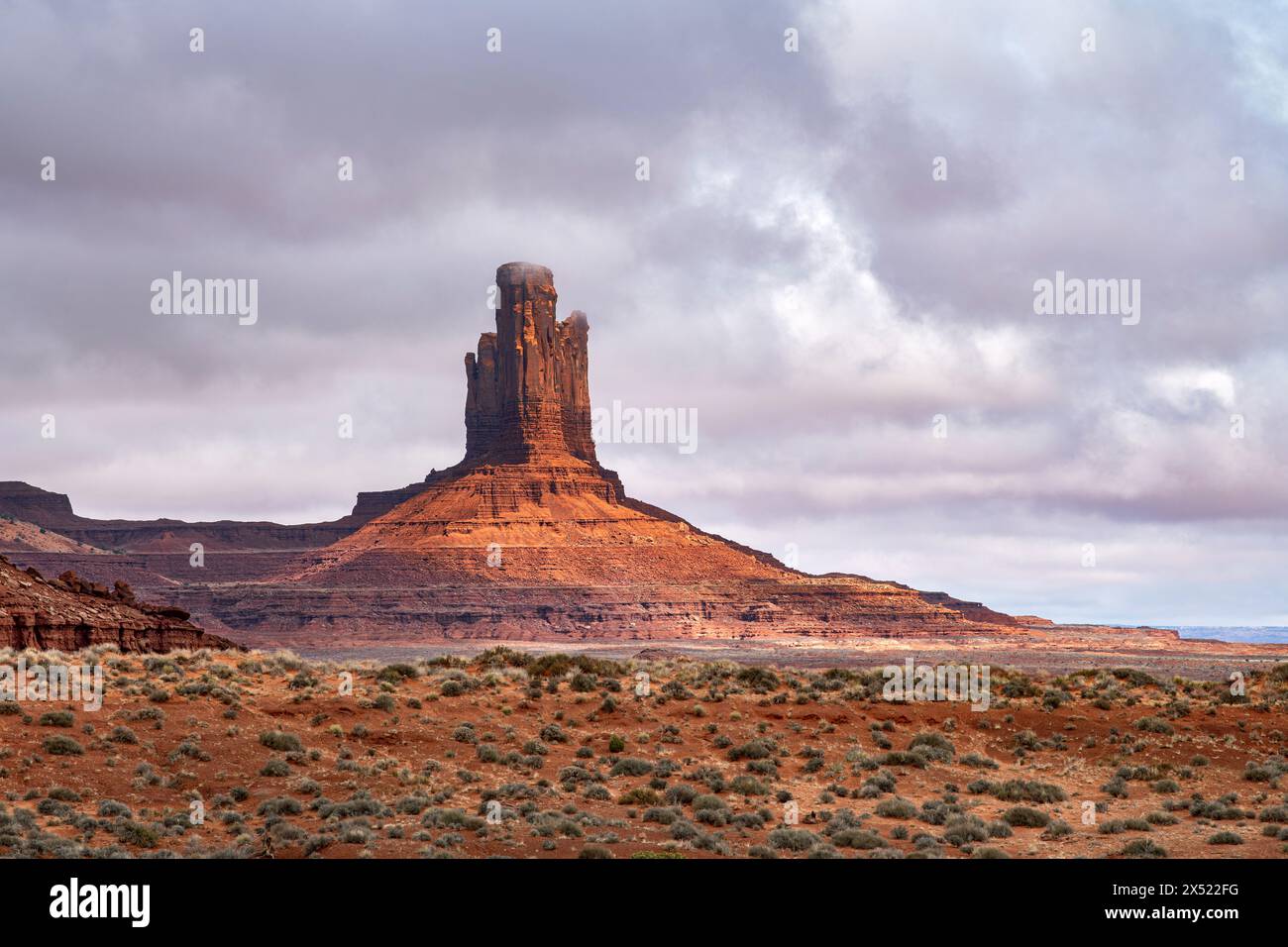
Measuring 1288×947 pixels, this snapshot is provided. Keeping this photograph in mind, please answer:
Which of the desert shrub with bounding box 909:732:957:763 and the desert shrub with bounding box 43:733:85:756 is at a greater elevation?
the desert shrub with bounding box 43:733:85:756

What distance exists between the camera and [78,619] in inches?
1650

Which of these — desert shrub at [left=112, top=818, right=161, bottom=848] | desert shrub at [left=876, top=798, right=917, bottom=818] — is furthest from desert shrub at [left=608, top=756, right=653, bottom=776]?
desert shrub at [left=112, top=818, right=161, bottom=848]

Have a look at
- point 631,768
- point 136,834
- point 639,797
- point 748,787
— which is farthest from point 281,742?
point 748,787

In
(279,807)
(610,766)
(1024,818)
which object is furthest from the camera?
(610,766)

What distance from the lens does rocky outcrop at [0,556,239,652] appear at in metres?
40.0

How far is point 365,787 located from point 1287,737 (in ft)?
76.3

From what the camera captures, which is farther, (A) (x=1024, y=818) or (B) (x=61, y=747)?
(B) (x=61, y=747)

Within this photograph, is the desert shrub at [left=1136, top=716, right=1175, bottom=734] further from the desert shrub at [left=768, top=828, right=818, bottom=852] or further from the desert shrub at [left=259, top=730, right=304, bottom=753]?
the desert shrub at [left=259, top=730, right=304, bottom=753]

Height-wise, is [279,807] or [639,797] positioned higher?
[279,807]

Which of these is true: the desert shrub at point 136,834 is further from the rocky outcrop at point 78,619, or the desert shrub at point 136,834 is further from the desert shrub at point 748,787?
the rocky outcrop at point 78,619

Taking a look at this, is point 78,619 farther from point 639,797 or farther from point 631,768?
point 639,797

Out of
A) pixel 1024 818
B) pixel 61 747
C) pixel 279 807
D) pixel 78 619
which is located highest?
pixel 78 619
